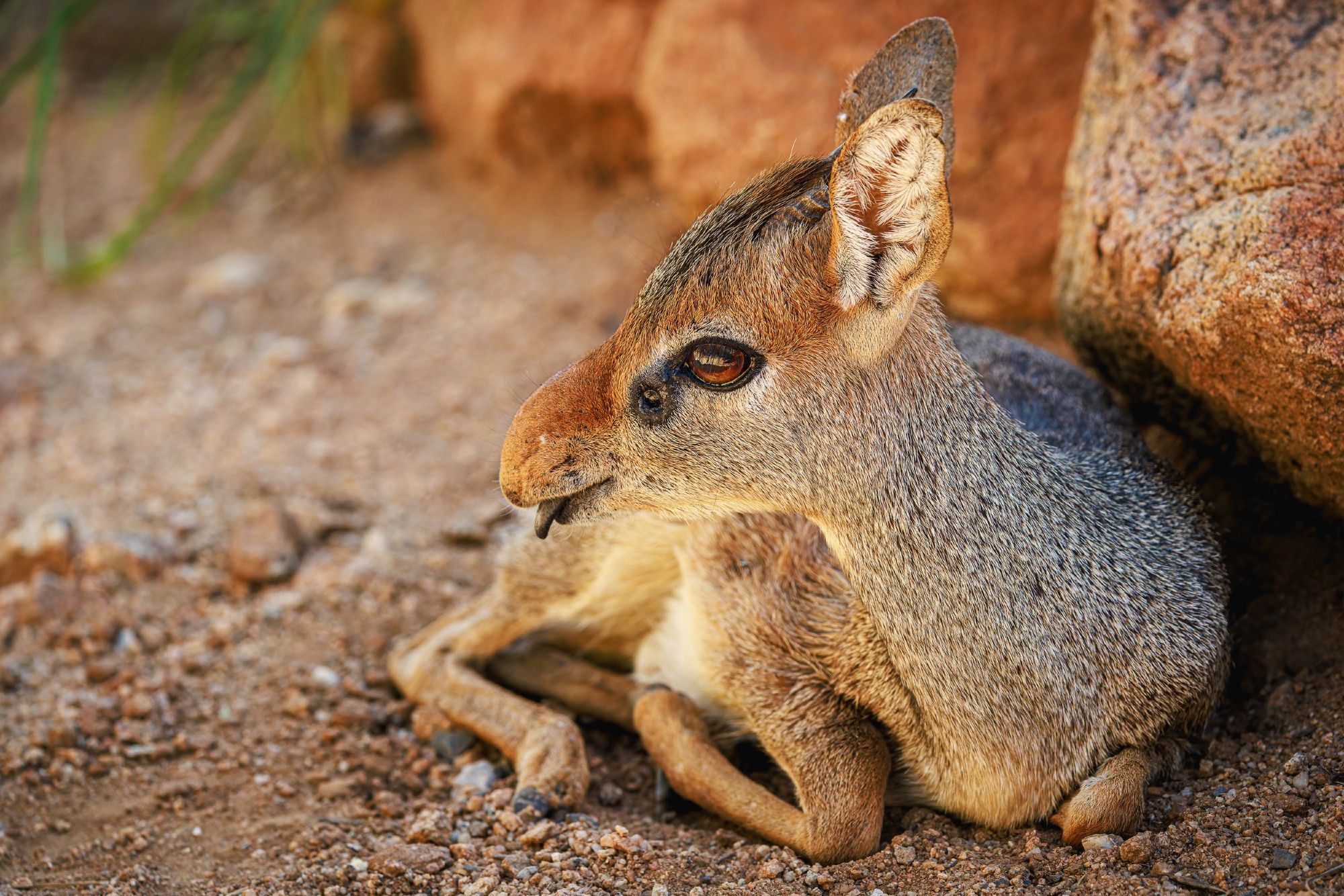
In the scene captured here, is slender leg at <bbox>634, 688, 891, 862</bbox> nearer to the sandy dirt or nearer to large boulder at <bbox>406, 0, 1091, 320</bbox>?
the sandy dirt

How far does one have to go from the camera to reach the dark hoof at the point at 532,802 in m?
3.44

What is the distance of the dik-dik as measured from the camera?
2.90m

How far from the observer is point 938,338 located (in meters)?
3.08

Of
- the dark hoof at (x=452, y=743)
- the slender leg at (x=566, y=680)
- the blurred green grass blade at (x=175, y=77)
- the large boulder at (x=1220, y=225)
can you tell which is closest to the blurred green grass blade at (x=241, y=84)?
the blurred green grass blade at (x=175, y=77)

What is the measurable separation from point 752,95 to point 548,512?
2.93m

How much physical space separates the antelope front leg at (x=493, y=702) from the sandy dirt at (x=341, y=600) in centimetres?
9

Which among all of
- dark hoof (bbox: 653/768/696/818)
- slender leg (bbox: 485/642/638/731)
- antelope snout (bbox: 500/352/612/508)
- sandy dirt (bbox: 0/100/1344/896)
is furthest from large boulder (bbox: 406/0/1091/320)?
dark hoof (bbox: 653/768/696/818)

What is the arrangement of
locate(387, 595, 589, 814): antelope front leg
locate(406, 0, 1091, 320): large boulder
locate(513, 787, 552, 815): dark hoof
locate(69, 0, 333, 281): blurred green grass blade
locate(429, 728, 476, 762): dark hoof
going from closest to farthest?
locate(513, 787, 552, 815): dark hoof, locate(387, 595, 589, 814): antelope front leg, locate(429, 728, 476, 762): dark hoof, locate(406, 0, 1091, 320): large boulder, locate(69, 0, 333, 281): blurred green grass blade

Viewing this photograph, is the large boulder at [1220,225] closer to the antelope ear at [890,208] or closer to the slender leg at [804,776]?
the antelope ear at [890,208]

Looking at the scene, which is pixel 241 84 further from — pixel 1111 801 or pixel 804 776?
pixel 1111 801

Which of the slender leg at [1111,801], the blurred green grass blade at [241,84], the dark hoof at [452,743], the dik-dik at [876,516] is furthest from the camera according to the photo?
the blurred green grass blade at [241,84]

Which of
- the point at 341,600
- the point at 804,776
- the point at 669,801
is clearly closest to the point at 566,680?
the point at 669,801

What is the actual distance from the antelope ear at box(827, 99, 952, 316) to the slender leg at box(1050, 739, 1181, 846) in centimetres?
125

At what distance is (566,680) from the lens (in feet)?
13.7
